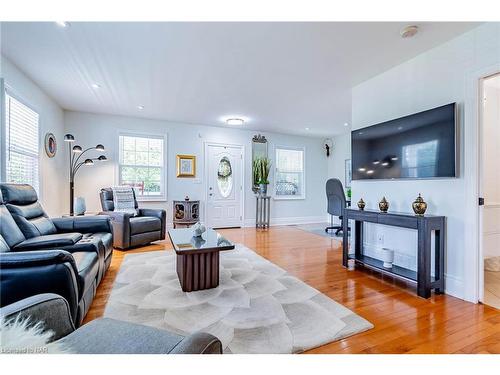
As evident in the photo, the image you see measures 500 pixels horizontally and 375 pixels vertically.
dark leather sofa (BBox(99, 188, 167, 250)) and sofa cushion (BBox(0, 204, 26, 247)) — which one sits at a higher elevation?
sofa cushion (BBox(0, 204, 26, 247))

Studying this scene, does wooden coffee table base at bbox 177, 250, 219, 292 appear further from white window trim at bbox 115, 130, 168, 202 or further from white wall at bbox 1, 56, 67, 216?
white window trim at bbox 115, 130, 168, 202

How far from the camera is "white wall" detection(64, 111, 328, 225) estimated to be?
5.02 m

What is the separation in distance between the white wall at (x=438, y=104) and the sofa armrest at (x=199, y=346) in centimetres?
250

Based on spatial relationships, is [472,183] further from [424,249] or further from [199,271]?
[199,271]

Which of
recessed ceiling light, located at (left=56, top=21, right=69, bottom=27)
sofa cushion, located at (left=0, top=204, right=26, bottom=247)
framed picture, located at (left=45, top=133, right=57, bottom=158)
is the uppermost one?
recessed ceiling light, located at (left=56, top=21, right=69, bottom=27)

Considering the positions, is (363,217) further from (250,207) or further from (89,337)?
(250,207)

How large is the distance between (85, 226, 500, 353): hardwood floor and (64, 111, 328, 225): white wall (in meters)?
2.24

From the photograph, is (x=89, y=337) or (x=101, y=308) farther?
(x=101, y=308)

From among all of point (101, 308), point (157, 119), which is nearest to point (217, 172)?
point (157, 119)

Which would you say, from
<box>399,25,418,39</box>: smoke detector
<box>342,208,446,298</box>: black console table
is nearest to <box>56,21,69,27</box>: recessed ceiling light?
<box>399,25,418,39</box>: smoke detector

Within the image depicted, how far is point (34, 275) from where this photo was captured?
146cm

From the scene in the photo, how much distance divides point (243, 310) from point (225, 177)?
4432 millimetres

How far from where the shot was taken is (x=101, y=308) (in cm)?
201
